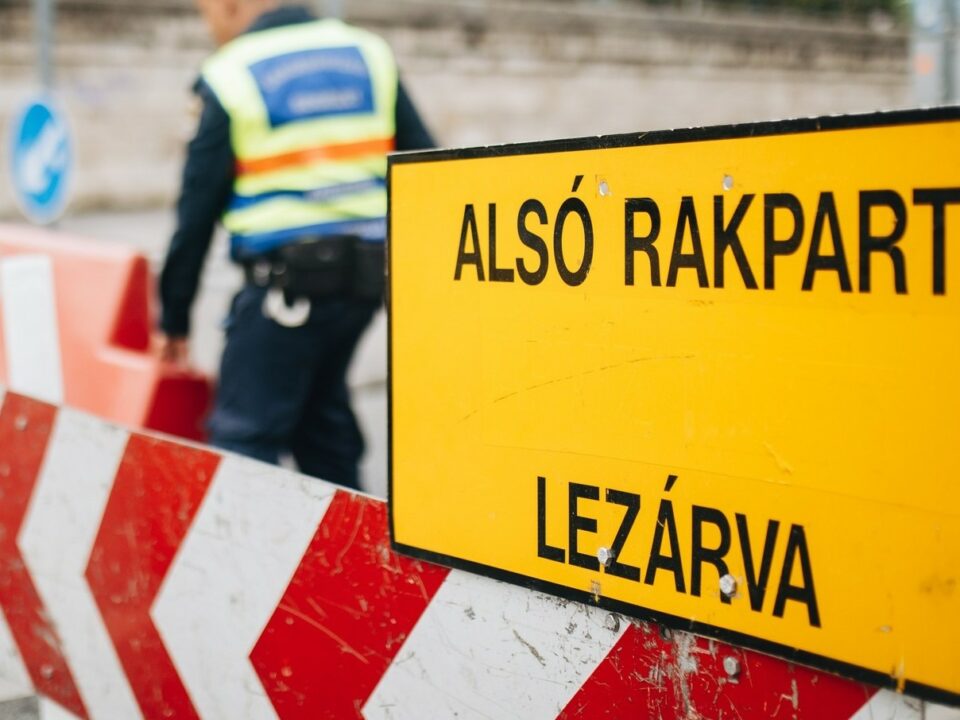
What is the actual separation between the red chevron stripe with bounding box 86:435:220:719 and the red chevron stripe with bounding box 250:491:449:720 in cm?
31

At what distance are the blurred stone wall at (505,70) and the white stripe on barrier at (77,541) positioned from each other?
377 inches

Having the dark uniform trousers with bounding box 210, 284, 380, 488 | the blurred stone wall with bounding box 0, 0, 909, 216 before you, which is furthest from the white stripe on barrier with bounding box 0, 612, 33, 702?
the blurred stone wall with bounding box 0, 0, 909, 216

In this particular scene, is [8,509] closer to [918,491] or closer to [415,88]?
[918,491]

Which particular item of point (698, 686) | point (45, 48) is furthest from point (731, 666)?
point (45, 48)

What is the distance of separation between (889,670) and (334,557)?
1.03 metres

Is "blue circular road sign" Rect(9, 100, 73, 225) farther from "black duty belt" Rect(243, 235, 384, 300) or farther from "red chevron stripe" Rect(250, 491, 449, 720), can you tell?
"red chevron stripe" Rect(250, 491, 449, 720)

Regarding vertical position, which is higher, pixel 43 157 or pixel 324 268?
pixel 43 157

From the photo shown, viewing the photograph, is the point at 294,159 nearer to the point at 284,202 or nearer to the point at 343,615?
the point at 284,202

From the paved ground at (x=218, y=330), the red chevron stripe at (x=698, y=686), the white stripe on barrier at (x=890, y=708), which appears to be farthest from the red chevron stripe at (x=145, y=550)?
the white stripe on barrier at (x=890, y=708)

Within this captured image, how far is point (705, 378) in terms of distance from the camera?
5.46 feet

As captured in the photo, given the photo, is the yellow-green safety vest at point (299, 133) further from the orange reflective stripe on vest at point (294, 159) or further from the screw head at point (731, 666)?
the screw head at point (731, 666)

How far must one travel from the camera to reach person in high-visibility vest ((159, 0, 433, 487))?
3.45m

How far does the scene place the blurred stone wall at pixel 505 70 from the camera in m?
15.7

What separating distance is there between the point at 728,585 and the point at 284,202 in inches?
85.3
